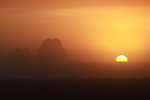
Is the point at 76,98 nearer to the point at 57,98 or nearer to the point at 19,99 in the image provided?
the point at 57,98

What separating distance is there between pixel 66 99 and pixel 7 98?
6638 mm

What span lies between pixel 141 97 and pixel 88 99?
6.50m

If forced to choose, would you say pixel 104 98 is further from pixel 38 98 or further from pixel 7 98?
pixel 7 98

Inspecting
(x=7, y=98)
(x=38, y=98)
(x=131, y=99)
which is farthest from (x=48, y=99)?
(x=131, y=99)

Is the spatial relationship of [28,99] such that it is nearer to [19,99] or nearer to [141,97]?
[19,99]

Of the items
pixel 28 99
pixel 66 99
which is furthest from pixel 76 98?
pixel 28 99

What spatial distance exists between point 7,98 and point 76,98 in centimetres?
774

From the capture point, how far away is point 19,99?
45906 mm

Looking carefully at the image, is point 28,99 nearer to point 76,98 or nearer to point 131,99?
point 76,98

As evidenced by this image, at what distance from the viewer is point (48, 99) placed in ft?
150

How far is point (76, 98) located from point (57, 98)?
2.16m

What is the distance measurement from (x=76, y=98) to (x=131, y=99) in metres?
6.22

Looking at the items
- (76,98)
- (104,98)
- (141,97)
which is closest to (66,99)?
(76,98)

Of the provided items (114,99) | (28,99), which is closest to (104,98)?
(114,99)
